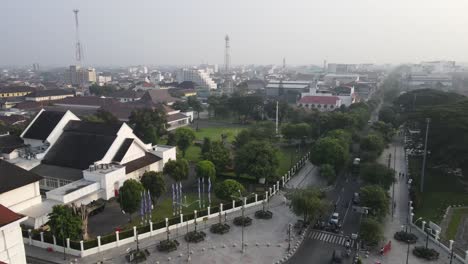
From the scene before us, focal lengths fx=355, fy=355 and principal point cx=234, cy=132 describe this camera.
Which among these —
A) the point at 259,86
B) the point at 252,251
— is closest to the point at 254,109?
the point at 252,251

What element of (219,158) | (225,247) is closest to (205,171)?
(219,158)

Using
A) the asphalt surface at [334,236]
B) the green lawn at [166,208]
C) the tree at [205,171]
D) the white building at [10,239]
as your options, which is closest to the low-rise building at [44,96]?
the tree at [205,171]

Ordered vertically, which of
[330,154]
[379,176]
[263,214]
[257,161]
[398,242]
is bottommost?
[398,242]

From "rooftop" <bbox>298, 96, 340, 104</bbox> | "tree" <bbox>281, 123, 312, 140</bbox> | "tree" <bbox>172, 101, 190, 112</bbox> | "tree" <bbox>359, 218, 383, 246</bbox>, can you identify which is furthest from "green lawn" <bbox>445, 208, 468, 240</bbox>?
"tree" <bbox>172, 101, 190, 112</bbox>

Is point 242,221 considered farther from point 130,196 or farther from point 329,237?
point 130,196

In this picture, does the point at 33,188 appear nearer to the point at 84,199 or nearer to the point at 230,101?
the point at 84,199

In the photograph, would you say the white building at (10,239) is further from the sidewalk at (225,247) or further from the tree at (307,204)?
the tree at (307,204)

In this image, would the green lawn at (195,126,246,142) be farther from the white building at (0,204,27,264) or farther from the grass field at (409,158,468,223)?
the white building at (0,204,27,264)
